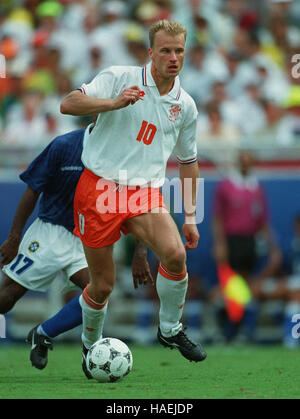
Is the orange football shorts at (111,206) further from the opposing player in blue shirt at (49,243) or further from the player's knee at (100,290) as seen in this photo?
the opposing player in blue shirt at (49,243)

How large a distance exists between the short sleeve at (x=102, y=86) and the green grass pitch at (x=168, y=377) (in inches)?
77.7

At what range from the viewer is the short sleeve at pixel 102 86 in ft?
19.4

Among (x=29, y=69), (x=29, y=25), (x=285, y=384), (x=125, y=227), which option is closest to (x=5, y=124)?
(x=29, y=69)

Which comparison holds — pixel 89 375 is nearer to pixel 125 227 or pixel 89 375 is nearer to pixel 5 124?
pixel 125 227

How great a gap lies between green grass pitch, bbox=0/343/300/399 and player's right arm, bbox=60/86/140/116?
183 centimetres

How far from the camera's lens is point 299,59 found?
12.6 meters

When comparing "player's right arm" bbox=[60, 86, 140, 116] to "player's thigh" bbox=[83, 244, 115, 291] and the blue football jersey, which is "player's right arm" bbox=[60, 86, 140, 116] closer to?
Answer: "player's thigh" bbox=[83, 244, 115, 291]

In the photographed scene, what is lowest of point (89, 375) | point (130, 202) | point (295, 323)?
point (295, 323)

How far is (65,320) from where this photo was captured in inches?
277

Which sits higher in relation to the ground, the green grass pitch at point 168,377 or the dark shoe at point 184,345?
the dark shoe at point 184,345

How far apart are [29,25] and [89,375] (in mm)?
8796

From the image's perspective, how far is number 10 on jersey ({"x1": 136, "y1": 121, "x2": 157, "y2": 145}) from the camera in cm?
609
